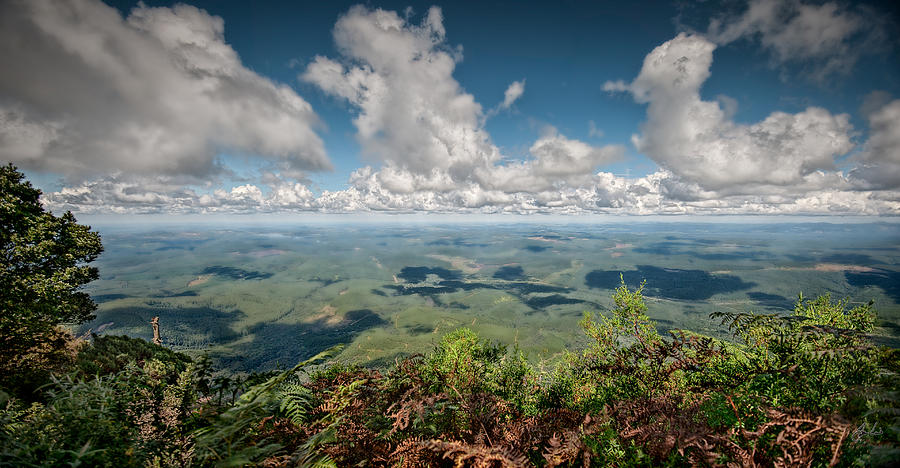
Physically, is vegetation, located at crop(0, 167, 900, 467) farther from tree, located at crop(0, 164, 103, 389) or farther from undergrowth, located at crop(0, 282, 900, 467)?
tree, located at crop(0, 164, 103, 389)

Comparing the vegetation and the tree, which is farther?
the tree

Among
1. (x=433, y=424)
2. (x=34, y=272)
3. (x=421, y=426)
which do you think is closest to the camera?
(x=421, y=426)

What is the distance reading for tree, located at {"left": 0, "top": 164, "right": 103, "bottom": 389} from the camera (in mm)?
16906

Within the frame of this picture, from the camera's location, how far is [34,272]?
1975 cm

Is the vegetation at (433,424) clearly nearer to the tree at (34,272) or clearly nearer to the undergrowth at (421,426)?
the undergrowth at (421,426)

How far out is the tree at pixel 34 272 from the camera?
16906 mm

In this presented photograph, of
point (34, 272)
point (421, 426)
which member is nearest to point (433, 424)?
point (421, 426)

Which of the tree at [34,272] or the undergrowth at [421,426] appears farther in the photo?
the tree at [34,272]

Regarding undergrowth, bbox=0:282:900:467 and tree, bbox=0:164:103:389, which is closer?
undergrowth, bbox=0:282:900:467

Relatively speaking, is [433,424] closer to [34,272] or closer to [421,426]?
[421,426]

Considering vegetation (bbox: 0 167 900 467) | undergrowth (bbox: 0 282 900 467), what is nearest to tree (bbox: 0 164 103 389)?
vegetation (bbox: 0 167 900 467)

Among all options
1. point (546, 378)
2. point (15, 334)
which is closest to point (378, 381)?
point (15, 334)

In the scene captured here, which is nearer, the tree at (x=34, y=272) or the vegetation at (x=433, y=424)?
the vegetation at (x=433, y=424)

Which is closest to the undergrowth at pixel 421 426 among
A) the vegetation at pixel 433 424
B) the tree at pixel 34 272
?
the vegetation at pixel 433 424
